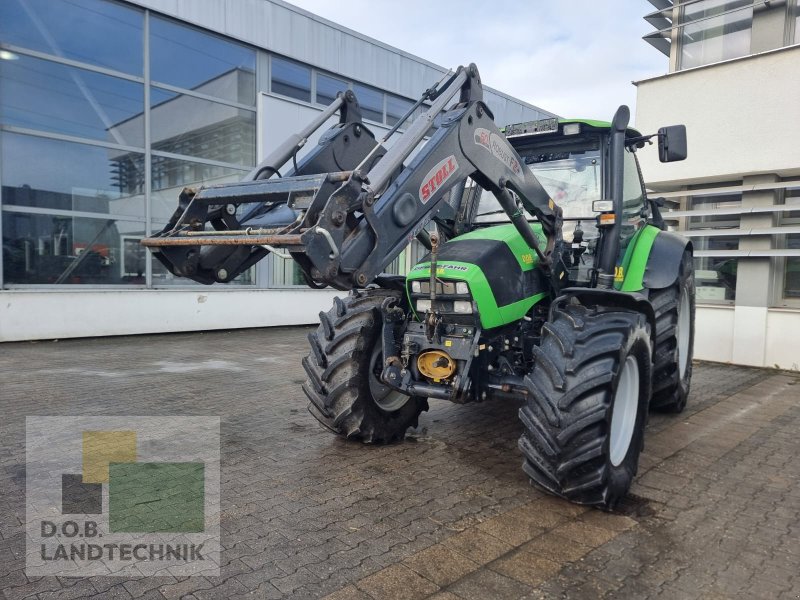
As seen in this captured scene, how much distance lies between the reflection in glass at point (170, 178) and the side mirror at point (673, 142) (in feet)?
27.5

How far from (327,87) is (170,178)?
4.67 metres

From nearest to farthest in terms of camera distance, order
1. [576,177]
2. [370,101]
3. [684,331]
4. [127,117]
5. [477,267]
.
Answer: [477,267] → [576,177] → [684,331] → [127,117] → [370,101]

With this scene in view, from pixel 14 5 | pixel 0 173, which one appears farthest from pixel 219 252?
pixel 14 5

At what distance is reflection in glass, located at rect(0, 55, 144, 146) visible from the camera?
9.75 m

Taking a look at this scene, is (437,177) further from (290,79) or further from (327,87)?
(327,87)

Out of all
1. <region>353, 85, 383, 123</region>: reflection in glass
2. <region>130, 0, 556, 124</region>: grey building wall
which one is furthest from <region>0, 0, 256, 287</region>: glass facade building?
<region>353, 85, 383, 123</region>: reflection in glass

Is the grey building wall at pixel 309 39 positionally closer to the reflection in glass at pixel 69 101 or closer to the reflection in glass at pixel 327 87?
the reflection in glass at pixel 327 87

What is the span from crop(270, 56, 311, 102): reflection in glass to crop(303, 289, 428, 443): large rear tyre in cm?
1027

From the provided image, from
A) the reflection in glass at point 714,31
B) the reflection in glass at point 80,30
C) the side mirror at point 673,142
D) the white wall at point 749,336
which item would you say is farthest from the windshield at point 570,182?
the reflection in glass at point 80,30

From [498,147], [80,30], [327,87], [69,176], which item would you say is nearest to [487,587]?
[498,147]

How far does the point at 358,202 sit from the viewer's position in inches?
118

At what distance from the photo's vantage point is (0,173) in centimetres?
959

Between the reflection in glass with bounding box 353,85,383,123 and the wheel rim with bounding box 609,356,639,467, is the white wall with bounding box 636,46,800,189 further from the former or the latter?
Result: the reflection in glass with bounding box 353,85,383,123

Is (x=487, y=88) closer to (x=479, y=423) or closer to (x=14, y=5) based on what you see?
(x=14, y=5)
